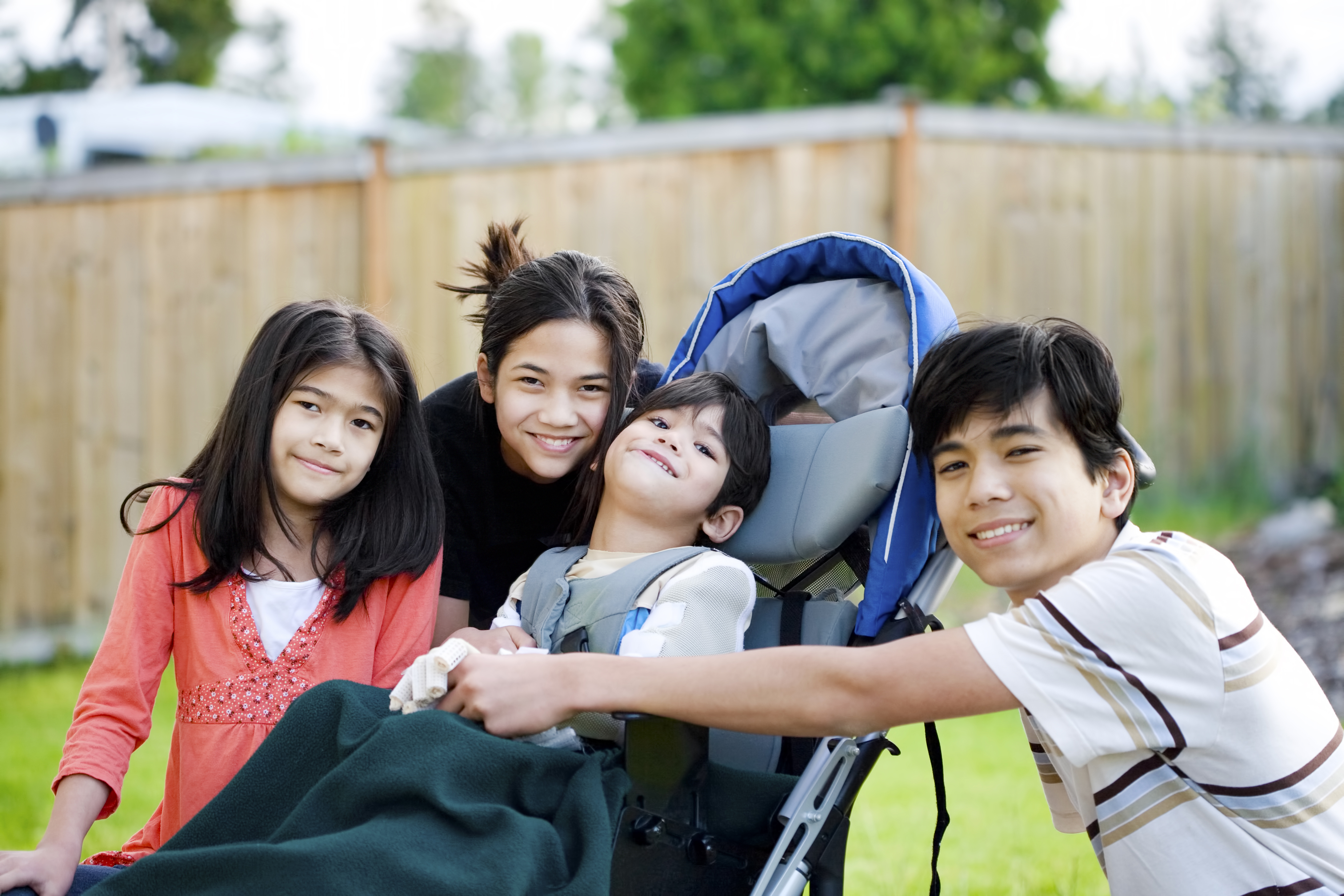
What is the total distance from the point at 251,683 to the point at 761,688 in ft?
3.14

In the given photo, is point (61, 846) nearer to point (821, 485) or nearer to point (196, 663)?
point (196, 663)

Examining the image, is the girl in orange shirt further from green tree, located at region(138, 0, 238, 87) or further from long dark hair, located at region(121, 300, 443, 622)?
green tree, located at region(138, 0, 238, 87)

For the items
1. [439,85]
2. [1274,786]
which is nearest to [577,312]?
[1274,786]

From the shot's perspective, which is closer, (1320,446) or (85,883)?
(85,883)

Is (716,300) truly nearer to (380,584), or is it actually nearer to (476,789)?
(380,584)

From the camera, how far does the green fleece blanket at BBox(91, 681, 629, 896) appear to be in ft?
4.91

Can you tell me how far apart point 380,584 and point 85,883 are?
67 cm

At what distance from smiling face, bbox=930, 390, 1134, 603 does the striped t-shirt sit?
0.08m

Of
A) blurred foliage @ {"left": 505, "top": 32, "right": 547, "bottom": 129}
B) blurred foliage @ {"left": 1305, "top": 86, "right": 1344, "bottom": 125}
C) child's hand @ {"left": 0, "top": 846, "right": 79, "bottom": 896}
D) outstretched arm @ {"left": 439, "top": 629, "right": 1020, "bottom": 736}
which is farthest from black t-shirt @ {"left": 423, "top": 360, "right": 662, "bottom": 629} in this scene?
blurred foliage @ {"left": 505, "top": 32, "right": 547, "bottom": 129}

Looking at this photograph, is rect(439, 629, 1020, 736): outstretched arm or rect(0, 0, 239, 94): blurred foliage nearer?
rect(439, 629, 1020, 736): outstretched arm

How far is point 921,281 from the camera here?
2256 millimetres

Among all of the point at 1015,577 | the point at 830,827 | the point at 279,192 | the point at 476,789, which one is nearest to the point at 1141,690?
the point at 1015,577

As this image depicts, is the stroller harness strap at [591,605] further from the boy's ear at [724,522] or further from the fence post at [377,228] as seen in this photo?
the fence post at [377,228]

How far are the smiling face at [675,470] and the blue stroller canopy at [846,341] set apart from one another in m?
0.23
